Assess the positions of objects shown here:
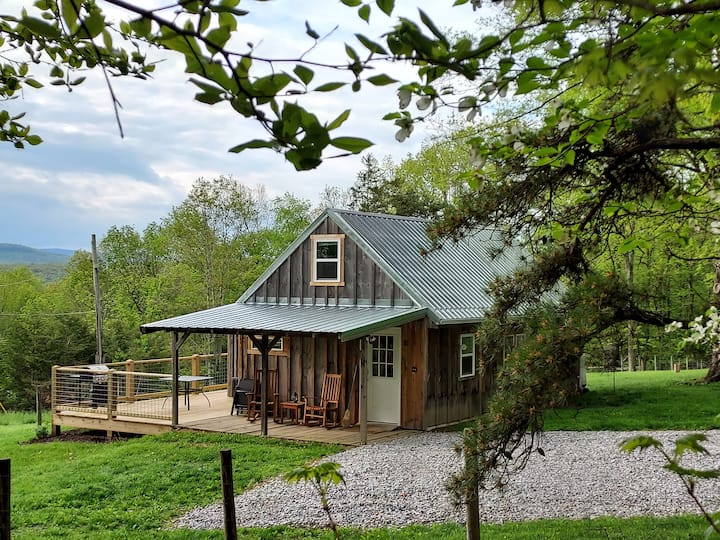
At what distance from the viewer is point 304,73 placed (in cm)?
119

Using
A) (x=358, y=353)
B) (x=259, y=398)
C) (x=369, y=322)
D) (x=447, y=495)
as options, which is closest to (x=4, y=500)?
(x=447, y=495)

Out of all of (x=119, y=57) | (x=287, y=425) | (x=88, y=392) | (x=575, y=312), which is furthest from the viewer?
(x=88, y=392)

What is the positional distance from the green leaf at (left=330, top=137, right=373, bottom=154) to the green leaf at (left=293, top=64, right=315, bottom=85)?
113 millimetres

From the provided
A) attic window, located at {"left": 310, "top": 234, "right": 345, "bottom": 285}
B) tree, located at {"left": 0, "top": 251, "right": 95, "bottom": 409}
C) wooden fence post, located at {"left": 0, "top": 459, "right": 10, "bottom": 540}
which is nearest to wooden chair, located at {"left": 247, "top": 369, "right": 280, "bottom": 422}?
attic window, located at {"left": 310, "top": 234, "right": 345, "bottom": 285}

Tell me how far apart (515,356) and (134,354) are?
31628 millimetres

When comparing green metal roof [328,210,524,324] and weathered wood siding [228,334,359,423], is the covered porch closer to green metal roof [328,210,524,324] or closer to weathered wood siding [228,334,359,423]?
weathered wood siding [228,334,359,423]

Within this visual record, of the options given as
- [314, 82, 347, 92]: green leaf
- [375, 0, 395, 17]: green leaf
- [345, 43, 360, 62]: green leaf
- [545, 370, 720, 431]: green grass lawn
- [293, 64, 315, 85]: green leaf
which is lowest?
[545, 370, 720, 431]: green grass lawn

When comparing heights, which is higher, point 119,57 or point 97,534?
point 119,57

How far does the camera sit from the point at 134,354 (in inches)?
1320

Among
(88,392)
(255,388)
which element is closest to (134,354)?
(88,392)

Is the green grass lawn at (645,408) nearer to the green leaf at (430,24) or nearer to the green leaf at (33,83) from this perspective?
the green leaf at (33,83)

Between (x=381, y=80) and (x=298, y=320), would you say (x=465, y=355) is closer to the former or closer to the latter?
(x=298, y=320)

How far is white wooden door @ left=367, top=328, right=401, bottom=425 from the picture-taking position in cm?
1434

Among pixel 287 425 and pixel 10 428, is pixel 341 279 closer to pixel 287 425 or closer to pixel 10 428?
pixel 287 425
